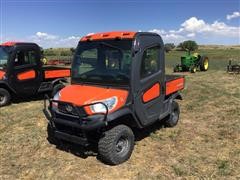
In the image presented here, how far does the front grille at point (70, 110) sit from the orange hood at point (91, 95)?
0.27ft

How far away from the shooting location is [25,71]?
10078 mm

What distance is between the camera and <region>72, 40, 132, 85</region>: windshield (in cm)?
557

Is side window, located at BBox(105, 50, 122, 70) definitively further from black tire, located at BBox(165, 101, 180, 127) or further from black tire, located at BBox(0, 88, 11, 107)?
black tire, located at BBox(0, 88, 11, 107)

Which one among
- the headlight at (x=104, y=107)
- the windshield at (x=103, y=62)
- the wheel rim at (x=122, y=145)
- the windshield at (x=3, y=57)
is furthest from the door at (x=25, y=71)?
the wheel rim at (x=122, y=145)

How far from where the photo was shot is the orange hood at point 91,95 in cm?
527

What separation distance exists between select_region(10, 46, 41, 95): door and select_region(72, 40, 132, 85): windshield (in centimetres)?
423

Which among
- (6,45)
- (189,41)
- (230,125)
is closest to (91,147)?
(230,125)

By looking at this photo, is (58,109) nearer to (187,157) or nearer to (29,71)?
(187,157)

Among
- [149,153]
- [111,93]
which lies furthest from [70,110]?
[149,153]

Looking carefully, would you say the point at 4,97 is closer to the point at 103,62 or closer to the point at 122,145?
the point at 103,62

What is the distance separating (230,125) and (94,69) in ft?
12.6

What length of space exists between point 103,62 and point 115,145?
156cm

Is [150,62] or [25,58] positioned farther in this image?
[25,58]

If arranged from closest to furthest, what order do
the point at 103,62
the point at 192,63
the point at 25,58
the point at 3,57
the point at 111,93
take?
1. the point at 111,93
2. the point at 103,62
3. the point at 3,57
4. the point at 25,58
5. the point at 192,63
